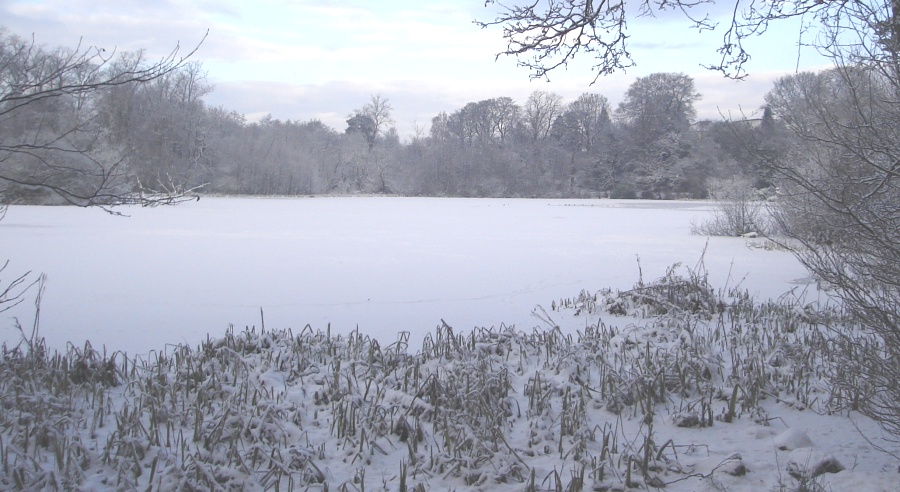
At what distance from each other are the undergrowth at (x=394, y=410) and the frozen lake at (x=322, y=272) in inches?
71.4

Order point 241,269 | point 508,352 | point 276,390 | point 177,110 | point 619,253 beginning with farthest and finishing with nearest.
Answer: point 177,110, point 619,253, point 241,269, point 508,352, point 276,390

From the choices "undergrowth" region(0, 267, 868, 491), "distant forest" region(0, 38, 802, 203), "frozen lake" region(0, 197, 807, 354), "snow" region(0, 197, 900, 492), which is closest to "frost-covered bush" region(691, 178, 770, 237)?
"frozen lake" region(0, 197, 807, 354)

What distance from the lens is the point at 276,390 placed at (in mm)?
4590

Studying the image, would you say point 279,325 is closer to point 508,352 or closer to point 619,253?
point 508,352

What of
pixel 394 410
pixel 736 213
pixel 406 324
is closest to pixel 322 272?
pixel 406 324

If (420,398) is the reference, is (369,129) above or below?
above

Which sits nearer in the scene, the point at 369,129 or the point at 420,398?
the point at 420,398

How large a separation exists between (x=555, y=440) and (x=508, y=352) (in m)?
1.81

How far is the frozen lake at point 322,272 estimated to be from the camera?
794 cm

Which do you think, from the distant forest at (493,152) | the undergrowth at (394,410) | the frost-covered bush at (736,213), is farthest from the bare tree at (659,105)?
the undergrowth at (394,410)

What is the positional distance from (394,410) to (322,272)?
836cm

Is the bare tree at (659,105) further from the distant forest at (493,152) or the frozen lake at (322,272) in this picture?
the frozen lake at (322,272)

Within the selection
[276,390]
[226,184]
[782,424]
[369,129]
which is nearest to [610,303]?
[782,424]

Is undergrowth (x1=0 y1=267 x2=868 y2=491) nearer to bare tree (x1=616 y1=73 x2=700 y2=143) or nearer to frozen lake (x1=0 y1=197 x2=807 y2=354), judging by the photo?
frozen lake (x1=0 y1=197 x2=807 y2=354)
